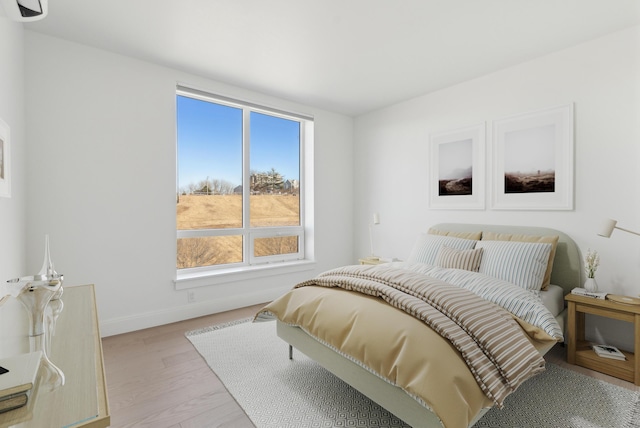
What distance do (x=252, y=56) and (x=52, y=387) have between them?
282cm

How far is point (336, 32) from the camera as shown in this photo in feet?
8.13

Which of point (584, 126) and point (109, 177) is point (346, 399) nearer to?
point (109, 177)

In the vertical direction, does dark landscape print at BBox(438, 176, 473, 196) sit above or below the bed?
above

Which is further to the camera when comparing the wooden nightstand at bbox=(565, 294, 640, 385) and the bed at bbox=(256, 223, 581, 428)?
the wooden nightstand at bbox=(565, 294, 640, 385)

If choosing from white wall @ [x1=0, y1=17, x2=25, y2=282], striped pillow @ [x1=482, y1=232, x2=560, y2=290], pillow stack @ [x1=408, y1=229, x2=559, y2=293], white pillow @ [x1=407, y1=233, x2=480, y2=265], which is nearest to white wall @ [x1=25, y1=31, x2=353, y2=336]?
white wall @ [x1=0, y1=17, x2=25, y2=282]

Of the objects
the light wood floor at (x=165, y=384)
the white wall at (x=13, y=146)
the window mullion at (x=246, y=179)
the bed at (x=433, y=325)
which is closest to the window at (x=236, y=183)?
the window mullion at (x=246, y=179)

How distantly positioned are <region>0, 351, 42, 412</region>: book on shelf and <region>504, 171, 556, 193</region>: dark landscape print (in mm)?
3581

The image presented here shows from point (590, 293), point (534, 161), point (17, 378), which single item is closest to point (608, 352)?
point (590, 293)

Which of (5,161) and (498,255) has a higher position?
(5,161)

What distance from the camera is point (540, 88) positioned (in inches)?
115

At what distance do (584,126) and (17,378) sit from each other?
12.3 feet

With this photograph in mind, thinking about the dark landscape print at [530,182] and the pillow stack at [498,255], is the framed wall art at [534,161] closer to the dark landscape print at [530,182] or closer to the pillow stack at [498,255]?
the dark landscape print at [530,182]

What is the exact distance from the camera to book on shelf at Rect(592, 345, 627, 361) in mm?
2278

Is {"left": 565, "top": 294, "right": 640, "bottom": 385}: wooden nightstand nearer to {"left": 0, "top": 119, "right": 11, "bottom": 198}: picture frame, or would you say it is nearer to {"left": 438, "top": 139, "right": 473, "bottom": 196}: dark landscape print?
{"left": 438, "top": 139, "right": 473, "bottom": 196}: dark landscape print
